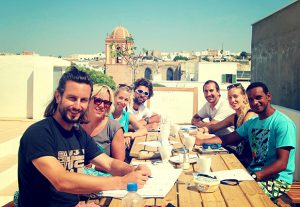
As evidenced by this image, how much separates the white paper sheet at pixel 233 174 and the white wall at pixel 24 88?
1352cm

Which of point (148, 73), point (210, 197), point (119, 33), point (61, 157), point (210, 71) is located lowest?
point (210, 197)

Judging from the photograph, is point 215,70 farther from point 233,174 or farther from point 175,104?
point 233,174

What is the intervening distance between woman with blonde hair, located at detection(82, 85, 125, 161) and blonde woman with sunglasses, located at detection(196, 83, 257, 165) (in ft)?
3.39

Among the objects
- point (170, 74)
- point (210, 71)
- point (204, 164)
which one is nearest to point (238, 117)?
point (204, 164)

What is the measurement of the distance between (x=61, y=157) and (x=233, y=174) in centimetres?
125

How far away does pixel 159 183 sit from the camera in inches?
91.8

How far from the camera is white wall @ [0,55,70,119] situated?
15359 mm

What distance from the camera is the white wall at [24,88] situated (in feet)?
50.4

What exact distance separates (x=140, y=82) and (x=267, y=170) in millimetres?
3038

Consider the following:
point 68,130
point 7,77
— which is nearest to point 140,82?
point 68,130

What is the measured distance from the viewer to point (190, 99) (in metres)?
10.3

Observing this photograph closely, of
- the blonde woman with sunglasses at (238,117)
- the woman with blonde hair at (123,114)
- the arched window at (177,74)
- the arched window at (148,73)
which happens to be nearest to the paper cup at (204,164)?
the blonde woman with sunglasses at (238,117)

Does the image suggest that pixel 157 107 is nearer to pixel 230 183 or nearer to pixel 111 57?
pixel 230 183

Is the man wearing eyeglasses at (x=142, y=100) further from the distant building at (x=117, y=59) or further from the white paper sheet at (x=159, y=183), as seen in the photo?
the distant building at (x=117, y=59)
